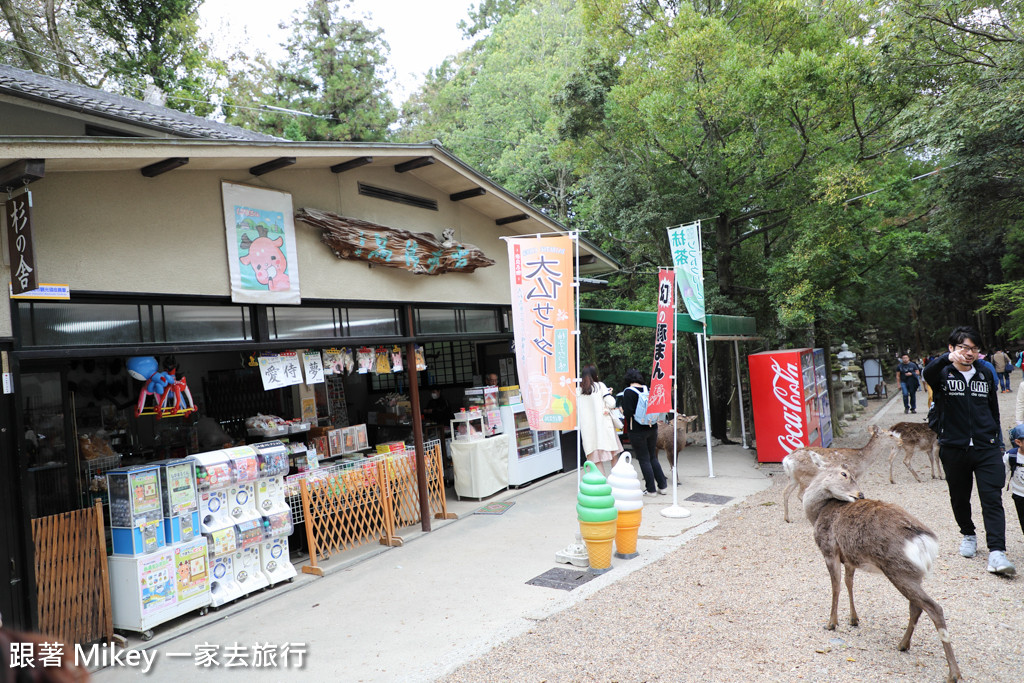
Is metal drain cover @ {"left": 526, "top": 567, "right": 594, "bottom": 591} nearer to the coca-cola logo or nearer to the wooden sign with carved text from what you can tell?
the wooden sign with carved text

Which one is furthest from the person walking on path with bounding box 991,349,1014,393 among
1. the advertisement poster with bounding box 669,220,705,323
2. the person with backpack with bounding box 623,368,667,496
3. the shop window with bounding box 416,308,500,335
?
the shop window with bounding box 416,308,500,335

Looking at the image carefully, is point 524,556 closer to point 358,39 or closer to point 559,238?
point 559,238

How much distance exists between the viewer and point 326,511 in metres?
7.43

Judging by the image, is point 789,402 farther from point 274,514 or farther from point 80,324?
point 80,324

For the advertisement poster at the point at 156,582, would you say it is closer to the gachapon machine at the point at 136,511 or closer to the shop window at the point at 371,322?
the gachapon machine at the point at 136,511

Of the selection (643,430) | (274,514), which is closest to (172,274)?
(274,514)

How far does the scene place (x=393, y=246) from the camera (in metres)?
8.16

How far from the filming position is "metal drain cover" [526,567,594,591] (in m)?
6.14

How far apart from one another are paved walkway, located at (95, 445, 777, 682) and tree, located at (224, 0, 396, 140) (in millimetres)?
22311

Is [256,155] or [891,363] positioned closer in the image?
[256,155]

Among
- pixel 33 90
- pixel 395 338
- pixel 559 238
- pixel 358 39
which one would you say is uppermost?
pixel 358 39

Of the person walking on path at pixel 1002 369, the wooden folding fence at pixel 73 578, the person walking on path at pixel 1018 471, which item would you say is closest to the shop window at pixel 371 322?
the wooden folding fence at pixel 73 578

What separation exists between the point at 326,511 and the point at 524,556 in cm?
236

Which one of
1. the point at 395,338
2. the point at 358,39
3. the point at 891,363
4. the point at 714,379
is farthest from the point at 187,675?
the point at 891,363
